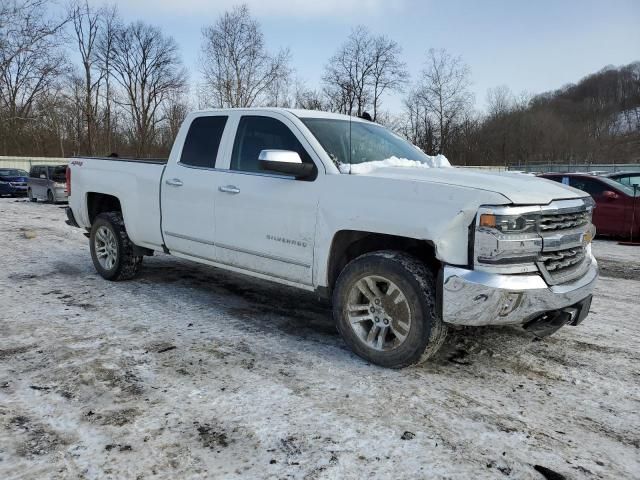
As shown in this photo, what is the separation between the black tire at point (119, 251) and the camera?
5.89 metres

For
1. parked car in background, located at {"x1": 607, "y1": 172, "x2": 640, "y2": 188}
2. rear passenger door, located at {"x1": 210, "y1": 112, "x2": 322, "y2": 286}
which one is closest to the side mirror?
rear passenger door, located at {"x1": 210, "y1": 112, "x2": 322, "y2": 286}

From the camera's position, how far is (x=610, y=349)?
4.14 metres

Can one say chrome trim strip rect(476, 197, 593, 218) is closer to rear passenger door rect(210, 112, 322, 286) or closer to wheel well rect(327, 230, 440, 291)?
wheel well rect(327, 230, 440, 291)

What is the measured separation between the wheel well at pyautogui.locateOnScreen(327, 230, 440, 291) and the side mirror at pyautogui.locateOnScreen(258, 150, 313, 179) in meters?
0.59

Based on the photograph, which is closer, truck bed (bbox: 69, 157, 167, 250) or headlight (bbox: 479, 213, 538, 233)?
headlight (bbox: 479, 213, 538, 233)

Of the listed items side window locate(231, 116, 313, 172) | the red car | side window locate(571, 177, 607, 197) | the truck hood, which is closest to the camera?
the truck hood

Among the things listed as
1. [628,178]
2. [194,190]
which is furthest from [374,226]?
[628,178]

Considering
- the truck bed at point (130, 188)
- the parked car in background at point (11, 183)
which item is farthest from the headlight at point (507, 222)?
the parked car in background at point (11, 183)

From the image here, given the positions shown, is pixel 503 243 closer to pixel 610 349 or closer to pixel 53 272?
pixel 610 349

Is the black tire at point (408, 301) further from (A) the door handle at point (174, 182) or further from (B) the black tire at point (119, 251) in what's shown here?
(B) the black tire at point (119, 251)

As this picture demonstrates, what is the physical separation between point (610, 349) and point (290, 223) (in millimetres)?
2856

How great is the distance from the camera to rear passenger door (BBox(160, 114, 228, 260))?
480cm

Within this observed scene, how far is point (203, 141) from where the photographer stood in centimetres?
504

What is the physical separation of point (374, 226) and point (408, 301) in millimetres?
583
